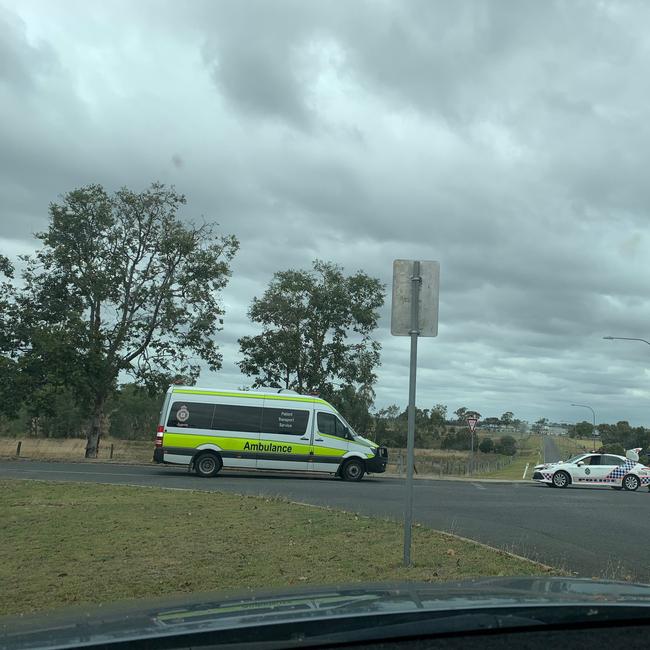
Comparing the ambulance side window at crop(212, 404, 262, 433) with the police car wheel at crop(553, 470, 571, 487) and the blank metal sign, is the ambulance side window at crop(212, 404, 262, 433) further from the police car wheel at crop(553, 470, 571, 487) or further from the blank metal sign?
the blank metal sign

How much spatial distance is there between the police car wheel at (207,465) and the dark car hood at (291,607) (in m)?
19.5

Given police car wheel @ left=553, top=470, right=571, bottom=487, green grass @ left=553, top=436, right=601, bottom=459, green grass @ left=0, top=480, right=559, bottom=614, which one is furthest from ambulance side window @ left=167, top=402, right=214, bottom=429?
green grass @ left=553, top=436, right=601, bottom=459

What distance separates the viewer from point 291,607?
254 centimetres

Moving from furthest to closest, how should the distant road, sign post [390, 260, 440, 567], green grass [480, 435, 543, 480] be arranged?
the distant road, green grass [480, 435, 543, 480], sign post [390, 260, 440, 567]

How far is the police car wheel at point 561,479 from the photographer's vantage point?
88.0 feet

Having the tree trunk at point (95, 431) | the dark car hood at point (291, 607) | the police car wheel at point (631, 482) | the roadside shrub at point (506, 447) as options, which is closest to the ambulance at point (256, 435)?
the police car wheel at point (631, 482)

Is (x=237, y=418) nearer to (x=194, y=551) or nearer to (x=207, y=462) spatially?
(x=207, y=462)

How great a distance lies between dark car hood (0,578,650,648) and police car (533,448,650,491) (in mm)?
25037

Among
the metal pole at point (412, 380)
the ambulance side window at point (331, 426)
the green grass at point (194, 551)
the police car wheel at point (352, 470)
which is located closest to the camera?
the green grass at point (194, 551)

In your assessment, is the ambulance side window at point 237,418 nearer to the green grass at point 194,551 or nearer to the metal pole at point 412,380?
the green grass at point 194,551

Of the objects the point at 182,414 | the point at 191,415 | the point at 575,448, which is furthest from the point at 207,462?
the point at 575,448

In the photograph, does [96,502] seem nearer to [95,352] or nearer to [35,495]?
[35,495]

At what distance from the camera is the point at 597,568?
27.6 feet

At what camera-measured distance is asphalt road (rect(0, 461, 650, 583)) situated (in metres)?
9.39
